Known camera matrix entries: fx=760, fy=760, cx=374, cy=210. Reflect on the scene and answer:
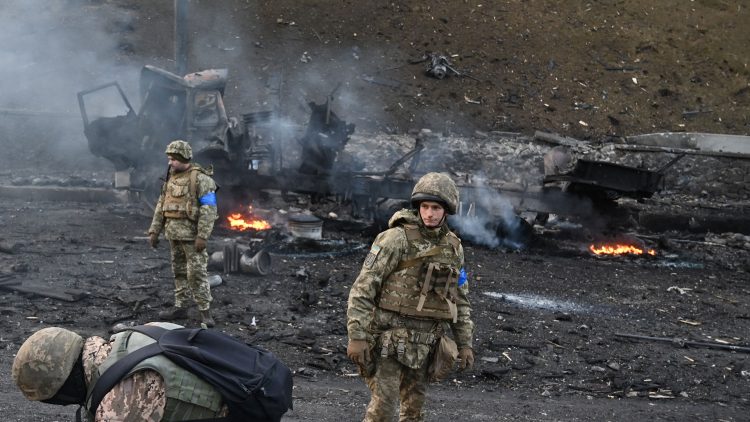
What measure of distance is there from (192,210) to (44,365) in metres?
4.77

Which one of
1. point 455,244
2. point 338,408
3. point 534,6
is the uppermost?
point 534,6

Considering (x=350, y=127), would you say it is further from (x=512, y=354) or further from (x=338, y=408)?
(x=338, y=408)

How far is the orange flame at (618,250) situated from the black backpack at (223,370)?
1070cm

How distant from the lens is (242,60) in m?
21.3

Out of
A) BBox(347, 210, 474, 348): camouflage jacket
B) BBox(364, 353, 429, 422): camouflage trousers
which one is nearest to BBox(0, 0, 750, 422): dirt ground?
BBox(364, 353, 429, 422): camouflage trousers

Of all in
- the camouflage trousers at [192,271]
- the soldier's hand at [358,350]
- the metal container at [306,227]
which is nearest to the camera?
the soldier's hand at [358,350]

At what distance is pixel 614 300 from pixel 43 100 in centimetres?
1502

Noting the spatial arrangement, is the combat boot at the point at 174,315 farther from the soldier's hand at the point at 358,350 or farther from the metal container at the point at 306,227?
the soldier's hand at the point at 358,350

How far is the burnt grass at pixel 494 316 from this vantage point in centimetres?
705

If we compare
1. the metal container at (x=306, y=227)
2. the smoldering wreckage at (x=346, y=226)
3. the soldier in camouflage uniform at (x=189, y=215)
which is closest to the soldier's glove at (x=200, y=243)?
the soldier in camouflage uniform at (x=189, y=215)

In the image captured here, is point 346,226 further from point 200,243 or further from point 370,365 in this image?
point 370,365

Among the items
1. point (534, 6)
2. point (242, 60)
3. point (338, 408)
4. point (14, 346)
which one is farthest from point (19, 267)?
point (534, 6)

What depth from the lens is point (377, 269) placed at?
4.91 m

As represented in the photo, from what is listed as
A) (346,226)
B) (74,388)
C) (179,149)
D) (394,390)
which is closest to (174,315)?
(179,149)
